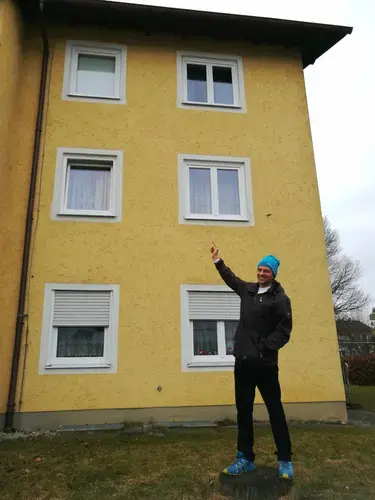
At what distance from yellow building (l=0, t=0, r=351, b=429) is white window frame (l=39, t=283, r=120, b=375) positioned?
0.03 m

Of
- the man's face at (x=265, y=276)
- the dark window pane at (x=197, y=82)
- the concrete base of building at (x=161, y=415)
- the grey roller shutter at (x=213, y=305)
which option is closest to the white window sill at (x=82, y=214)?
the grey roller shutter at (x=213, y=305)

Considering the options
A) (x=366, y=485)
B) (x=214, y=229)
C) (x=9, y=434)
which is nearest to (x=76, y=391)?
(x=9, y=434)

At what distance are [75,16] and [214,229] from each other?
5784 mm

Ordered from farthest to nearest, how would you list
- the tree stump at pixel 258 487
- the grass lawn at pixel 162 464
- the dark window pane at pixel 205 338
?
the dark window pane at pixel 205 338 → the grass lawn at pixel 162 464 → the tree stump at pixel 258 487

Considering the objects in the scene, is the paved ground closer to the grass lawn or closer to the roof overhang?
the grass lawn

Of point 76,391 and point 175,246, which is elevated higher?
point 175,246

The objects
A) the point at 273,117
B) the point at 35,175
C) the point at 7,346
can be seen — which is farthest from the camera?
the point at 273,117

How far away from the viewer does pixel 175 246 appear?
8.27 m

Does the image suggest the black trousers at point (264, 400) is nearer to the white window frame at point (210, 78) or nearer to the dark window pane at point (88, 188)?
the dark window pane at point (88, 188)

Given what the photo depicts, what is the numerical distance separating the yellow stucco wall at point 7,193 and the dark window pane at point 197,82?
3.83m

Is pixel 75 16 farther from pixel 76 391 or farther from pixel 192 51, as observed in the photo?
pixel 76 391

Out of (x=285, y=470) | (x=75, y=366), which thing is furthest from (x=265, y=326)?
(x=75, y=366)

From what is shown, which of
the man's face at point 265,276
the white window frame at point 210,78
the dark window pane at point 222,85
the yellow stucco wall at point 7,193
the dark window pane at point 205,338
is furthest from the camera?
the dark window pane at point 222,85

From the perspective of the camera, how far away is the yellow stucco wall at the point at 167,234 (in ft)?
24.8
